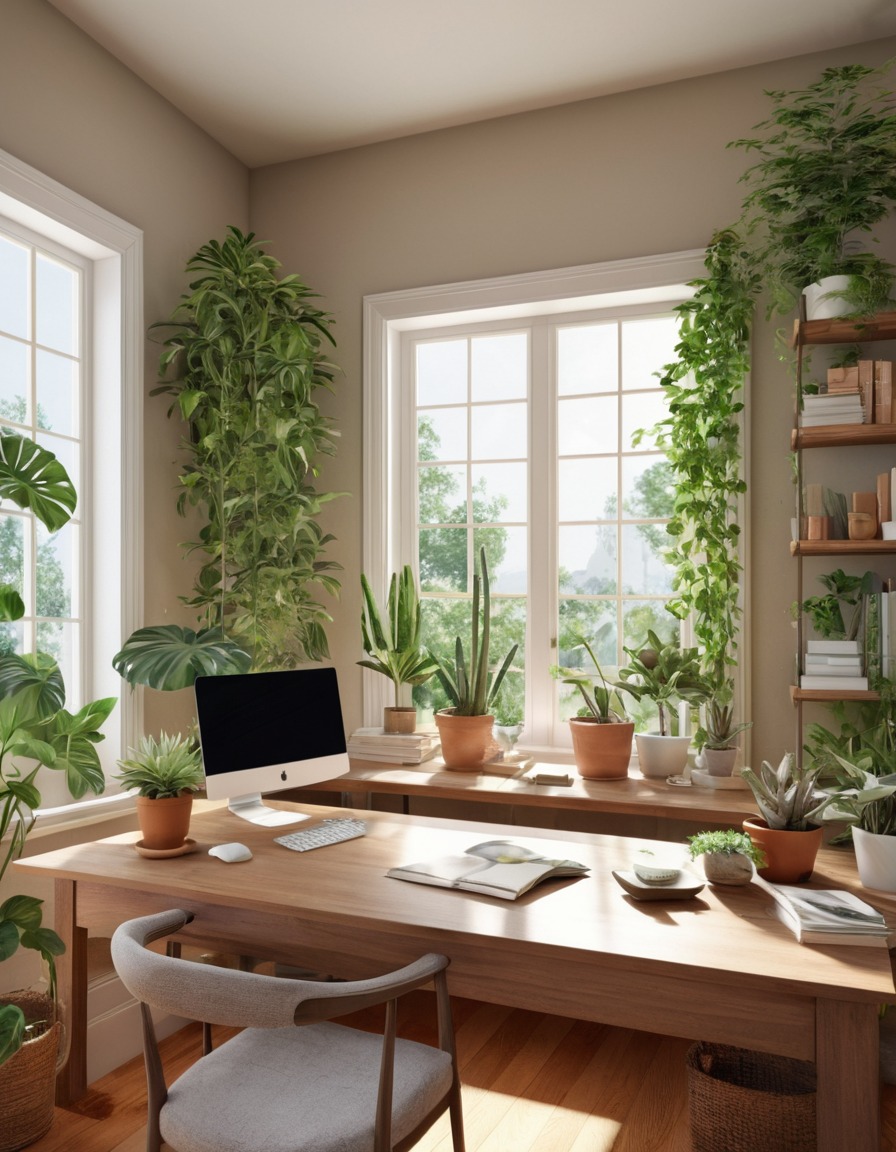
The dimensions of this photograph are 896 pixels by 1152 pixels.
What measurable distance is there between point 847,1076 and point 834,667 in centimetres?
149

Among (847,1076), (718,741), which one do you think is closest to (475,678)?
(718,741)

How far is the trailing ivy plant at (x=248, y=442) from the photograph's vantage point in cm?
319

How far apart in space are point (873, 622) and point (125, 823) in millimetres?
2546

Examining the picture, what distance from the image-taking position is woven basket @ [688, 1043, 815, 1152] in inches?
80.3

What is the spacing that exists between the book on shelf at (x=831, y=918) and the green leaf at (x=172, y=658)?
5.39 feet

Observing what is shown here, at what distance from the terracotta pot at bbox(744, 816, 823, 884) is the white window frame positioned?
6.95 feet

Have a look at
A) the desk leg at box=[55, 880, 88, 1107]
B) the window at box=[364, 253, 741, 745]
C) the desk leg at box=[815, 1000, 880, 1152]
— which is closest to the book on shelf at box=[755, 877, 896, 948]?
the desk leg at box=[815, 1000, 880, 1152]

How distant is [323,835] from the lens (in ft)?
7.59

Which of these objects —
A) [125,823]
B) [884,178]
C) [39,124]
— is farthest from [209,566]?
[884,178]

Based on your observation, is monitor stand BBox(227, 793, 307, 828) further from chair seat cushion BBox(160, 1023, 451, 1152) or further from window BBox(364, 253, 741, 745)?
window BBox(364, 253, 741, 745)

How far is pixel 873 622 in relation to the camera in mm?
2725

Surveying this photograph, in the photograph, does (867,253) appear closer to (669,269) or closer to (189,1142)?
(669,269)

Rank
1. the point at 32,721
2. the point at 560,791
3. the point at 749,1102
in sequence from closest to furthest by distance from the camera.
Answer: the point at 749,1102 → the point at 32,721 → the point at 560,791

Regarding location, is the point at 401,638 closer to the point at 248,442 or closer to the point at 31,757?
the point at 248,442
